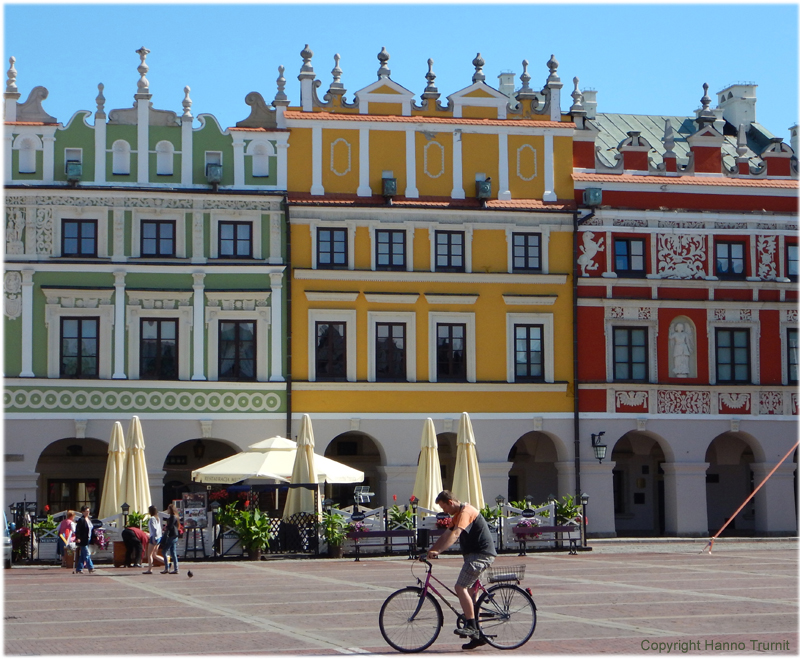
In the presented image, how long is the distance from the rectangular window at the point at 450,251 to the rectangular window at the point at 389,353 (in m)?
2.52

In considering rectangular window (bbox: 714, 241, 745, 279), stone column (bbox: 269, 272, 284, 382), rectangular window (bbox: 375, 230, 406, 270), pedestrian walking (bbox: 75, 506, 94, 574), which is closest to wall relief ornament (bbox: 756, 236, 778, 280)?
rectangular window (bbox: 714, 241, 745, 279)

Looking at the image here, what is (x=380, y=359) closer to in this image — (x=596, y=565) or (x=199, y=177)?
(x=199, y=177)

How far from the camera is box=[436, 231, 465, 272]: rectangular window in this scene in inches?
1524

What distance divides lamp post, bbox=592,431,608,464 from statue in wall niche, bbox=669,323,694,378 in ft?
10.6

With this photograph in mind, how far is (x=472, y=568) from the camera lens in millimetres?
14148

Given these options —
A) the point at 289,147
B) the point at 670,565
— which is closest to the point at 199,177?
the point at 289,147

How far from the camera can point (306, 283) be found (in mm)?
37688

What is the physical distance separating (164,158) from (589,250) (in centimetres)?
1335

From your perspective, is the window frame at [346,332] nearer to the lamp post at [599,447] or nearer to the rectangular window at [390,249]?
the rectangular window at [390,249]

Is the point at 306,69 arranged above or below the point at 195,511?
above

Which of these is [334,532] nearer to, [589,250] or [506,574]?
[589,250]

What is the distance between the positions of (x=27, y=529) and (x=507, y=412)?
15.2 m

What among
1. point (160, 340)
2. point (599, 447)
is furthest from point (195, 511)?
point (599, 447)

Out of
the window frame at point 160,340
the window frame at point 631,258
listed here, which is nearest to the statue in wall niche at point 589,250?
the window frame at point 631,258
